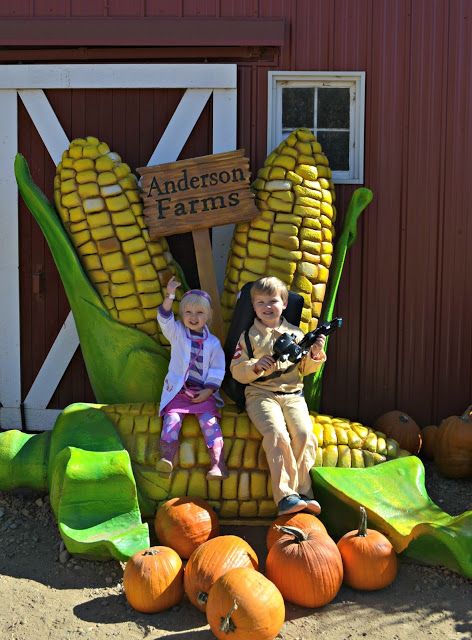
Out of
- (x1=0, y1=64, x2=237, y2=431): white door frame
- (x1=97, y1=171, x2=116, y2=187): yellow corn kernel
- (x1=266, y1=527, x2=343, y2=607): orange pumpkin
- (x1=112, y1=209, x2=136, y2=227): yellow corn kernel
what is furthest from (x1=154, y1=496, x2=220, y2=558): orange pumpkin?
(x1=97, y1=171, x2=116, y2=187): yellow corn kernel

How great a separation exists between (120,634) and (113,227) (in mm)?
2528

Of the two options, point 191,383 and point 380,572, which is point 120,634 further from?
point 191,383

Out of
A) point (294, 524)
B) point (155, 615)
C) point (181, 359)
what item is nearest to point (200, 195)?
point (181, 359)

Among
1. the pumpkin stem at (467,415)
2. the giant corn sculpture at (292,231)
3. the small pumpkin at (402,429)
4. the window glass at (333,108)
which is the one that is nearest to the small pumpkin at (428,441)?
the small pumpkin at (402,429)

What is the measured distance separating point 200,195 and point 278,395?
1.47 meters

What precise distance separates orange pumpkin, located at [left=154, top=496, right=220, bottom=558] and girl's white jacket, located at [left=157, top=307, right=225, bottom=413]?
0.64 metres

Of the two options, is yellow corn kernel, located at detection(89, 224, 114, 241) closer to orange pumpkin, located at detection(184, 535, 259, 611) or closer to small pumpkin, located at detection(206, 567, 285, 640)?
orange pumpkin, located at detection(184, 535, 259, 611)

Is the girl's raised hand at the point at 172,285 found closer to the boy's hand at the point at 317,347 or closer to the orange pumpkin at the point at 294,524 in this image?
the boy's hand at the point at 317,347

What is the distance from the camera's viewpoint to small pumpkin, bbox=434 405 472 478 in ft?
17.1

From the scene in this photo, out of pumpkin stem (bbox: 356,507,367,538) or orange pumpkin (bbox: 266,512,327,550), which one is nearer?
pumpkin stem (bbox: 356,507,367,538)

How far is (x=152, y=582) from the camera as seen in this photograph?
3.61 metres

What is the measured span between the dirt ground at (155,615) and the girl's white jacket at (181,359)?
947mm

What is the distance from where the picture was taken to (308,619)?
3.62 m

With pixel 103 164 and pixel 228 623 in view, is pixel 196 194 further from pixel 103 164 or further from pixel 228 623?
pixel 228 623
